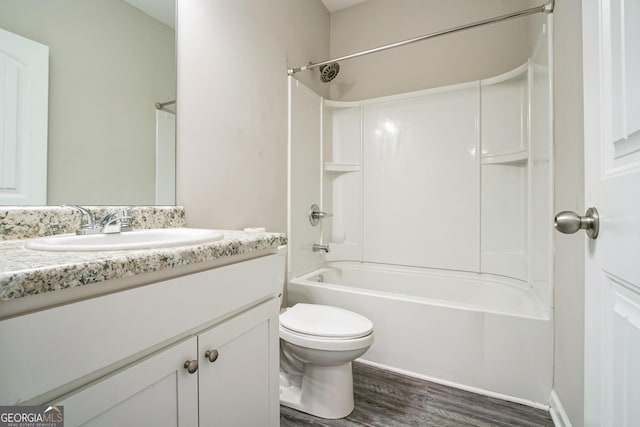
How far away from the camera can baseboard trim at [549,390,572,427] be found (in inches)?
45.6

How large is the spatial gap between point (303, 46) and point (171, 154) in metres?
1.49

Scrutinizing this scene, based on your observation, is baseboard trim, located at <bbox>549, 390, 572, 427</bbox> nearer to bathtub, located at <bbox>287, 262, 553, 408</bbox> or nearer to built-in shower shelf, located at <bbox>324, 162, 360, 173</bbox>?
bathtub, located at <bbox>287, 262, 553, 408</bbox>

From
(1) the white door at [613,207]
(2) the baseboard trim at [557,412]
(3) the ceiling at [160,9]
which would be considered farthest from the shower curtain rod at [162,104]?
(2) the baseboard trim at [557,412]

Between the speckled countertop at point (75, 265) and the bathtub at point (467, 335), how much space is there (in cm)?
122

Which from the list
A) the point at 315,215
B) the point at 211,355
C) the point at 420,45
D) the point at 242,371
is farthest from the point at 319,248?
the point at 420,45

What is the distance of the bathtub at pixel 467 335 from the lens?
1.35 metres

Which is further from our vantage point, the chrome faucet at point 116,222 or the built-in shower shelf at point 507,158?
the built-in shower shelf at point 507,158

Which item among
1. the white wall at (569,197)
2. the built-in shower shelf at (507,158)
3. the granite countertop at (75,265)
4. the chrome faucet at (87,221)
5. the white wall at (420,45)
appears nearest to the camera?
the granite countertop at (75,265)

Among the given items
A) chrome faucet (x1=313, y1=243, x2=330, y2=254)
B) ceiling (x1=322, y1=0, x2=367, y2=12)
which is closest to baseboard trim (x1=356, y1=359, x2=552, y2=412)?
chrome faucet (x1=313, y1=243, x2=330, y2=254)

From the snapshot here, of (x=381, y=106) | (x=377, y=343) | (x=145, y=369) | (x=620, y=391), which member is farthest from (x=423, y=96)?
(x=145, y=369)

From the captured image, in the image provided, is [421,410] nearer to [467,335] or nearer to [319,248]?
[467,335]

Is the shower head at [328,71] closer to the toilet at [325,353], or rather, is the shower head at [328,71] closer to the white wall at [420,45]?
the white wall at [420,45]

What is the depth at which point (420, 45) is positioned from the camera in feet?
7.36

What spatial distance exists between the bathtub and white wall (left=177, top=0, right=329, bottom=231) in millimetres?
704
